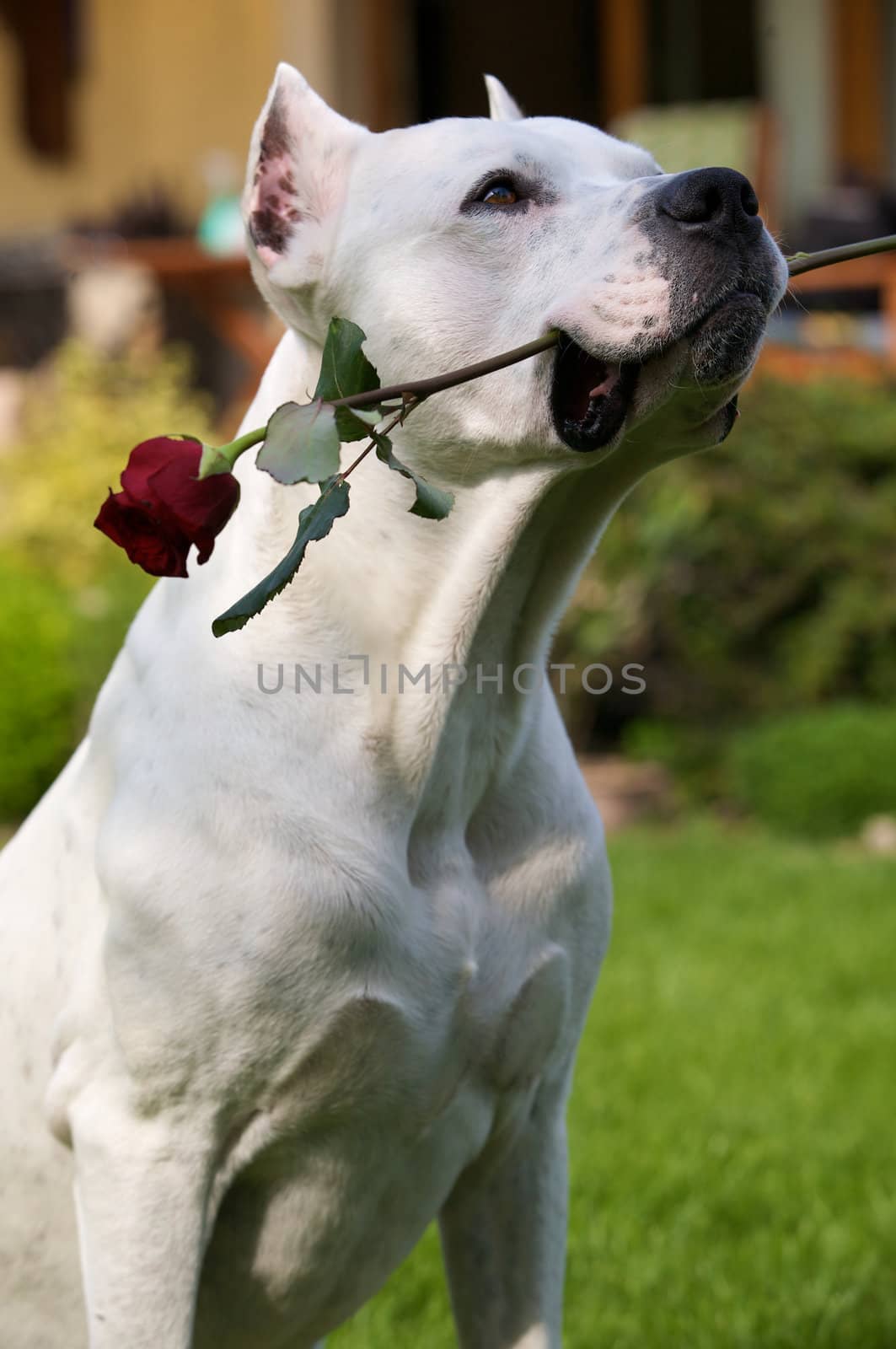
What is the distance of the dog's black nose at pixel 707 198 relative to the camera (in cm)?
191

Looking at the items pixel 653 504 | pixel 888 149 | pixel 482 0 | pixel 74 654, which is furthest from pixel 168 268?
pixel 482 0

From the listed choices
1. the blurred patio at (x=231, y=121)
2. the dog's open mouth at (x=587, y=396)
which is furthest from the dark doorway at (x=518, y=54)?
the dog's open mouth at (x=587, y=396)

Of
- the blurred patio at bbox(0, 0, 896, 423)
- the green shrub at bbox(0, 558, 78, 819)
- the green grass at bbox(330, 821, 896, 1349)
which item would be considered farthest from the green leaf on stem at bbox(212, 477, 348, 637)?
the blurred patio at bbox(0, 0, 896, 423)

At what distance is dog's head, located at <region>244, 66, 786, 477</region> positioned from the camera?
6.33ft

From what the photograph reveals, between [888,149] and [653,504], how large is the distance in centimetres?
644

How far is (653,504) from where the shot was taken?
736cm

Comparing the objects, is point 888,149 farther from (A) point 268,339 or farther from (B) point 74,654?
(B) point 74,654

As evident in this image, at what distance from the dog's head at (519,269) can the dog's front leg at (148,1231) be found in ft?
2.90

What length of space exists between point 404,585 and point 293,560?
1.52 feet

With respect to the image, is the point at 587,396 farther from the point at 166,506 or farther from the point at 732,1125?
the point at 732,1125

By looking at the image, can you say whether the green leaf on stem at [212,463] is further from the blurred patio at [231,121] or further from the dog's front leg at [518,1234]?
the blurred patio at [231,121]

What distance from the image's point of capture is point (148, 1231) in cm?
202

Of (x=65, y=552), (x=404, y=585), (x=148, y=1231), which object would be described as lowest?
(x=65, y=552)

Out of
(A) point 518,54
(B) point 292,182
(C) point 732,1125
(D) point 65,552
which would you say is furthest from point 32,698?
(A) point 518,54
